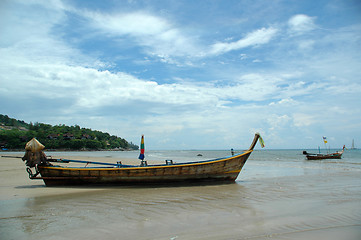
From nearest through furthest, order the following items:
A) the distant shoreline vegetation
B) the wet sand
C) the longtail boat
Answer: the wet sand < the longtail boat < the distant shoreline vegetation

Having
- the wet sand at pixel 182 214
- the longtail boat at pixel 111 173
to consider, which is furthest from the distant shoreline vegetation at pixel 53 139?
the wet sand at pixel 182 214

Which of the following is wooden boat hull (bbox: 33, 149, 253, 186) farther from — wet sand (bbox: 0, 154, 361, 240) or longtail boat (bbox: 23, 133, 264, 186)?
wet sand (bbox: 0, 154, 361, 240)

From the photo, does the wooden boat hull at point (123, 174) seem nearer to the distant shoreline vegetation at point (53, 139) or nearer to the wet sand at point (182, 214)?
the wet sand at point (182, 214)

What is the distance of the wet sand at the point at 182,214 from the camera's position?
199 inches

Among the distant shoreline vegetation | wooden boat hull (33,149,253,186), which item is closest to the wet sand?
wooden boat hull (33,149,253,186)

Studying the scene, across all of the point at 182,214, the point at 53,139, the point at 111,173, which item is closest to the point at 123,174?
the point at 111,173

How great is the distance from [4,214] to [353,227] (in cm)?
901

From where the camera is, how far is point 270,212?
6559mm

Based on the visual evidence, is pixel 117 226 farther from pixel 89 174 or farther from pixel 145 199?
pixel 89 174

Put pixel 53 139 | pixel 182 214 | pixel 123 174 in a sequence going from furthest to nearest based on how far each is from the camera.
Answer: pixel 53 139
pixel 123 174
pixel 182 214

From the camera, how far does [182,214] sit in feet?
21.0

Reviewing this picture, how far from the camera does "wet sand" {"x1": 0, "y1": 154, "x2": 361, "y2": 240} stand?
5.05m

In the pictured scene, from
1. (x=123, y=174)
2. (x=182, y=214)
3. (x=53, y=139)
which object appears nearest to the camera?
(x=182, y=214)

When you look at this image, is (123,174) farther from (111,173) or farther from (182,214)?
(182,214)
